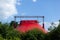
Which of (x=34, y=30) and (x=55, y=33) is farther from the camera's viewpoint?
(x=34, y=30)

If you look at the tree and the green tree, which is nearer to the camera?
the tree

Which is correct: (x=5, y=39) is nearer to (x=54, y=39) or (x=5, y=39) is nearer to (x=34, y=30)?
(x=54, y=39)

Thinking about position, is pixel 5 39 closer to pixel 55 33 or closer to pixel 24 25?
pixel 55 33

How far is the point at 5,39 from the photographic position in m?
36.0

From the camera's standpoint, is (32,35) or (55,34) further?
(32,35)

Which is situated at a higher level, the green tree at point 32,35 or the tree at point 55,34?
the tree at point 55,34

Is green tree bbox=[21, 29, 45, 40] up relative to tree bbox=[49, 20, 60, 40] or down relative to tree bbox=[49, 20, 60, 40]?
down

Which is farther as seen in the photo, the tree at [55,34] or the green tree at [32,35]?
the green tree at [32,35]

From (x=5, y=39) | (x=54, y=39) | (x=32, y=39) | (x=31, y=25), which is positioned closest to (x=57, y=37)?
(x=54, y=39)

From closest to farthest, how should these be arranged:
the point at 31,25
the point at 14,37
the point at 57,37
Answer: the point at 57,37, the point at 14,37, the point at 31,25

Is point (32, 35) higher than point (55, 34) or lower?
lower

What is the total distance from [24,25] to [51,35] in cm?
2681

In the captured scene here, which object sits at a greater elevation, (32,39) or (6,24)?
(6,24)

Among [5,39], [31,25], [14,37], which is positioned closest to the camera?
[5,39]
